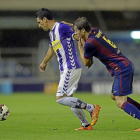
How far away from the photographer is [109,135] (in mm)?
5535

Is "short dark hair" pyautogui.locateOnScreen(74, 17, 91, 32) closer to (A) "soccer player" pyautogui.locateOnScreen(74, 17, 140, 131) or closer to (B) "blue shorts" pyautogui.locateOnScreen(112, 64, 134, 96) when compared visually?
(A) "soccer player" pyautogui.locateOnScreen(74, 17, 140, 131)

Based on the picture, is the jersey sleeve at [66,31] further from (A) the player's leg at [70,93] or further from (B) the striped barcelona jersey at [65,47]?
(A) the player's leg at [70,93]

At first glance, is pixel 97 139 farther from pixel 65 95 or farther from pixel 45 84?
pixel 45 84

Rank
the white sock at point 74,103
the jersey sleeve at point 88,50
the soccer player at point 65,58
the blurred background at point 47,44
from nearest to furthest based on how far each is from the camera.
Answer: the jersey sleeve at point 88,50 < the white sock at point 74,103 < the soccer player at point 65,58 < the blurred background at point 47,44

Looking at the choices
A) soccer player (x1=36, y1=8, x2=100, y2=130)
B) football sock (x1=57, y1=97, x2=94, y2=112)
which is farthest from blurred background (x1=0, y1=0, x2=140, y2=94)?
football sock (x1=57, y1=97, x2=94, y2=112)

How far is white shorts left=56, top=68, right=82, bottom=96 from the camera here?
6.18 meters

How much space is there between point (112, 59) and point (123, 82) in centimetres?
34

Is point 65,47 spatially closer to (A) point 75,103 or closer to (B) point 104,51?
(B) point 104,51

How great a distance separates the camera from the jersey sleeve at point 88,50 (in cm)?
571

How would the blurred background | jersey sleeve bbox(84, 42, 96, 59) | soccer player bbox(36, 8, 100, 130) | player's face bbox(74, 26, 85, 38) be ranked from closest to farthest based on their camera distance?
jersey sleeve bbox(84, 42, 96, 59)
player's face bbox(74, 26, 85, 38)
soccer player bbox(36, 8, 100, 130)
the blurred background

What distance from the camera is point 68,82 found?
6195 mm

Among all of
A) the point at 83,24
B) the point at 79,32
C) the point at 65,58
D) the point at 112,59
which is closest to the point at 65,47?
the point at 65,58

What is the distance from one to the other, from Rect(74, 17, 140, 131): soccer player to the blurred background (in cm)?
1400

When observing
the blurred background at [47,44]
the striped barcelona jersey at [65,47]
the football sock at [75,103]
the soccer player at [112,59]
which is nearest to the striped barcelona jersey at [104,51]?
the soccer player at [112,59]
